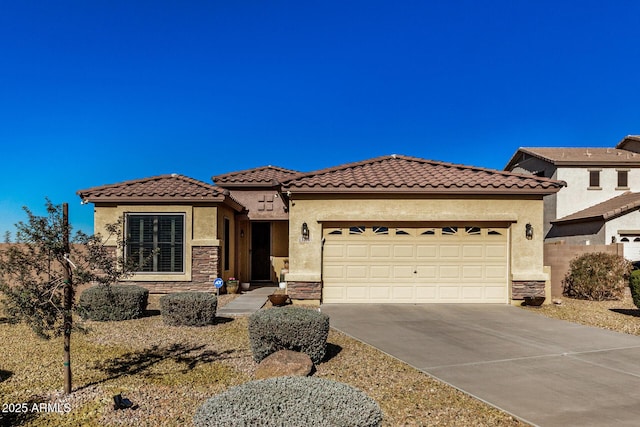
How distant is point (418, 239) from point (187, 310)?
6.94 m

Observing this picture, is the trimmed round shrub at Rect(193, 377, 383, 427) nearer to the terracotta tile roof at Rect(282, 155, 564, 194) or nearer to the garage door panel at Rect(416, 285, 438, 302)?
the terracotta tile roof at Rect(282, 155, 564, 194)

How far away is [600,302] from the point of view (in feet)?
43.9

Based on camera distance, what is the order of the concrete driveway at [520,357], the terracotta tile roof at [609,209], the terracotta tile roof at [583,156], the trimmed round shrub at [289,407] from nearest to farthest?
the trimmed round shrub at [289,407] < the concrete driveway at [520,357] < the terracotta tile roof at [609,209] < the terracotta tile roof at [583,156]

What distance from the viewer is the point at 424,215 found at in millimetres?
12469

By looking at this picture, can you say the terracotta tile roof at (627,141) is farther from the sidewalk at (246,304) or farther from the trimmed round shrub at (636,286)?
the sidewalk at (246,304)

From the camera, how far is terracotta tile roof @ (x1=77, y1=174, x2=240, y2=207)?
14305 mm

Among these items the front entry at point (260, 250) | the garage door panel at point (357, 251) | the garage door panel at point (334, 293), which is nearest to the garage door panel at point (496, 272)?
the garage door panel at point (357, 251)

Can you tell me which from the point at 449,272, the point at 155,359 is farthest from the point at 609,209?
the point at 155,359

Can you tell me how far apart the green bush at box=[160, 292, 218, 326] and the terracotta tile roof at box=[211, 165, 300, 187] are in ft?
32.5

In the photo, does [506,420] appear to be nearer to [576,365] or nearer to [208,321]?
[576,365]

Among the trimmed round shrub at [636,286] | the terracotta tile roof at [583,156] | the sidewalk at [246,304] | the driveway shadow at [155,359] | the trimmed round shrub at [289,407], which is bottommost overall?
the sidewalk at [246,304]

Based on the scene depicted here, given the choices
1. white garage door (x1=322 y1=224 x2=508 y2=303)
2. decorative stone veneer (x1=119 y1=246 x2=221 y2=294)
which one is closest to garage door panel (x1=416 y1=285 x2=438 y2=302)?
white garage door (x1=322 y1=224 x2=508 y2=303)

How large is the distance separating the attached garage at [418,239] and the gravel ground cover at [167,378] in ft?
13.3

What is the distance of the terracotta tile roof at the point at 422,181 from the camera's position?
12.3 metres
